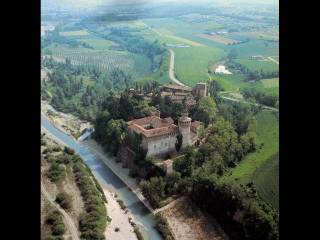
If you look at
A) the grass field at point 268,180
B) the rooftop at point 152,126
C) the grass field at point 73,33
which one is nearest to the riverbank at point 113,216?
the rooftop at point 152,126

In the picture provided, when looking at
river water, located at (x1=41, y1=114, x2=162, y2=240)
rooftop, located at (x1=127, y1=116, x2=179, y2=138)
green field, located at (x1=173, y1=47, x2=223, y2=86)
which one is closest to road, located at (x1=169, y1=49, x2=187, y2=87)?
green field, located at (x1=173, y1=47, x2=223, y2=86)

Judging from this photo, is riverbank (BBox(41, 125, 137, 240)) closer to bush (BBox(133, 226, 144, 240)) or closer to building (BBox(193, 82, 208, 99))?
bush (BBox(133, 226, 144, 240))

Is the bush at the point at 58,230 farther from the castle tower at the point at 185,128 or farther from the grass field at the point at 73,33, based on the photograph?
the grass field at the point at 73,33

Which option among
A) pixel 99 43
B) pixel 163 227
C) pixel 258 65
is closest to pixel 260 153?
pixel 163 227

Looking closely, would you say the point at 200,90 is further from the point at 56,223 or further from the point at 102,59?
the point at 56,223
